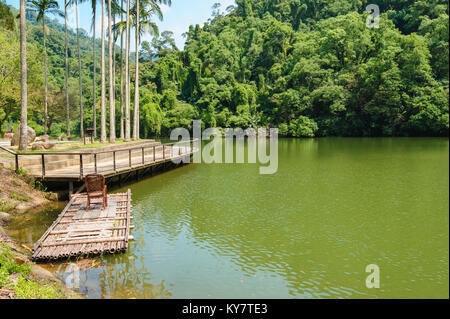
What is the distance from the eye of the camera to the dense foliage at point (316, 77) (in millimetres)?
40000

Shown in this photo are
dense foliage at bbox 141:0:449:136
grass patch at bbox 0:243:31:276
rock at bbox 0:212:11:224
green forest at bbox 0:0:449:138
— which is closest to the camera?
grass patch at bbox 0:243:31:276

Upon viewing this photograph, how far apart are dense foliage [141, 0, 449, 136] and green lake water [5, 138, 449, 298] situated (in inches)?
811

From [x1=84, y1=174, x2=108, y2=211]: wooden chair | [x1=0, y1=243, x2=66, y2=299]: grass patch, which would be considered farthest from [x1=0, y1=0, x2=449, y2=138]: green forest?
[x1=0, y1=243, x2=66, y2=299]: grass patch

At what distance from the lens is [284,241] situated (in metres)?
8.73

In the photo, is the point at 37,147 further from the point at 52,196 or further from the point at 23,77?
the point at 52,196

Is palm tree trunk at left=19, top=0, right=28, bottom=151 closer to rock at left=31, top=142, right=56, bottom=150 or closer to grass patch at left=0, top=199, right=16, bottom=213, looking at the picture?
rock at left=31, top=142, right=56, bottom=150

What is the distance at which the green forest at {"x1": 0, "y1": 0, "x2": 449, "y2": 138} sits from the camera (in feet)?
113

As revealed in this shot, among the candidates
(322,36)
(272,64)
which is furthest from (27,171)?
(272,64)

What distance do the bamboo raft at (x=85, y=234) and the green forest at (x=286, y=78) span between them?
56.1 ft

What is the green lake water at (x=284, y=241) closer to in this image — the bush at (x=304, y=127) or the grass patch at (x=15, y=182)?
the grass patch at (x=15, y=182)

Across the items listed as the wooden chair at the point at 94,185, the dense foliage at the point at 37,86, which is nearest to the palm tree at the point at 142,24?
the dense foliage at the point at 37,86

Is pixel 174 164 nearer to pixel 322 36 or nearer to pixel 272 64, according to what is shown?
pixel 322 36
